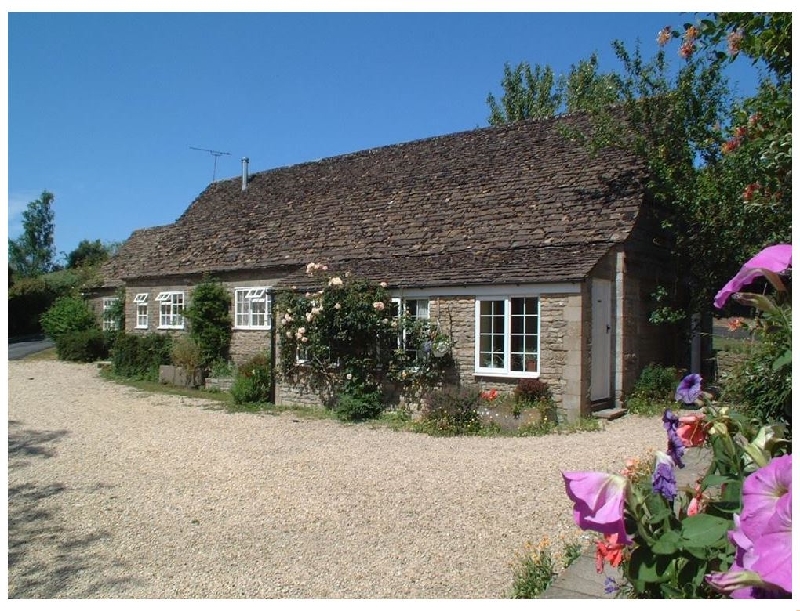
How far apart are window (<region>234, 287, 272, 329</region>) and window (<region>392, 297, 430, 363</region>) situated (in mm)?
5912

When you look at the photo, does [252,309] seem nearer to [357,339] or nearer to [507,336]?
[357,339]

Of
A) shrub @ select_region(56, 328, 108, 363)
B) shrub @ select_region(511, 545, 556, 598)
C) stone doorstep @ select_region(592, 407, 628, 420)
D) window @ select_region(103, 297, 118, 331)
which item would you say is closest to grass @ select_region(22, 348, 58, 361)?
shrub @ select_region(56, 328, 108, 363)

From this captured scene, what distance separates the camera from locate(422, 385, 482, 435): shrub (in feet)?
36.4

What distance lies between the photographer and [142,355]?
20953 millimetres

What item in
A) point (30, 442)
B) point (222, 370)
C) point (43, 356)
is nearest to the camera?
point (30, 442)

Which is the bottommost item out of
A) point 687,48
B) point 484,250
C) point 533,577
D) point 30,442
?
point 30,442

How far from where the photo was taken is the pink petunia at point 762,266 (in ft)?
6.31

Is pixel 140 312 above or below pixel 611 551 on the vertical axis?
above

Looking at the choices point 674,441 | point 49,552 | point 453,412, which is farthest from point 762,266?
point 453,412

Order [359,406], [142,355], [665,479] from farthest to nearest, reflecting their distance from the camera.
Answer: [142,355] < [359,406] < [665,479]

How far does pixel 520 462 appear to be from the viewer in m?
8.50

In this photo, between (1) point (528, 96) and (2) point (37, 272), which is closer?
(1) point (528, 96)

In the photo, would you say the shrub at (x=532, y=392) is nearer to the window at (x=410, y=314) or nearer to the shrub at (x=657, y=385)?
the window at (x=410, y=314)

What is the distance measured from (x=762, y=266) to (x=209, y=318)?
18.7 meters
